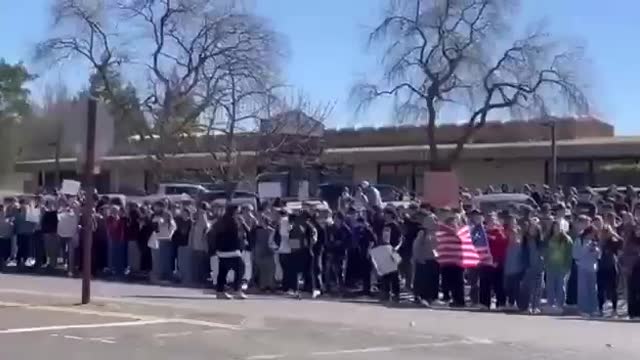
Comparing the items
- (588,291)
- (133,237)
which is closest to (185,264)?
(133,237)

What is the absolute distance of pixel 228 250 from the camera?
23781 mm

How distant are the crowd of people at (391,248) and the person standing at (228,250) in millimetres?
23

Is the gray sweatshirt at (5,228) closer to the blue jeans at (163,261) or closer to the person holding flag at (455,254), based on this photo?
the blue jeans at (163,261)

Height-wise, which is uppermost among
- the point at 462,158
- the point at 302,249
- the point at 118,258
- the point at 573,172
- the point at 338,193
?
the point at 462,158

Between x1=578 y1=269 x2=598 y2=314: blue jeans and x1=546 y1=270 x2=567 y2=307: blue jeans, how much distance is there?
0.33 m

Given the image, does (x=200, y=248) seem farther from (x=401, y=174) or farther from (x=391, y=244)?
(x=401, y=174)

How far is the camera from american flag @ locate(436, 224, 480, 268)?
23078 millimetres

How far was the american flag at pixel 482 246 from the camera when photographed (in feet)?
75.9

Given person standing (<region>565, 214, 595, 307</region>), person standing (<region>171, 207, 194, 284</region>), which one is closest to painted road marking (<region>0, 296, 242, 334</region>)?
person standing (<region>171, 207, 194, 284</region>)

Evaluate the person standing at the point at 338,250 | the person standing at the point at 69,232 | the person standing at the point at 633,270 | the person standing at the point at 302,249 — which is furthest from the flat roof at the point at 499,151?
the person standing at the point at 633,270

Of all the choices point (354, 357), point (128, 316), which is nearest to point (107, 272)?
point (128, 316)

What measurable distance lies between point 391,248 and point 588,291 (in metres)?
3.83

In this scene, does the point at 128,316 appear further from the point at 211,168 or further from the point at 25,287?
the point at 211,168

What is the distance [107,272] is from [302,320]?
10868mm
